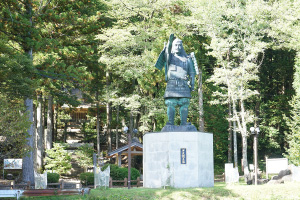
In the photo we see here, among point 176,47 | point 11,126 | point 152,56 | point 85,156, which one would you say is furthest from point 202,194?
point 85,156

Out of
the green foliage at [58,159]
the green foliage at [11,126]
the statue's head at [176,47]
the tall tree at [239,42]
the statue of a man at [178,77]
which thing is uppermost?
the tall tree at [239,42]

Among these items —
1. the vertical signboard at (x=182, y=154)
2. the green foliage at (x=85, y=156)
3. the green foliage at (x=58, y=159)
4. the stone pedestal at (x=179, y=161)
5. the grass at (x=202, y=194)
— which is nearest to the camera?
the grass at (x=202, y=194)

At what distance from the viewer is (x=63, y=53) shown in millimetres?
26547

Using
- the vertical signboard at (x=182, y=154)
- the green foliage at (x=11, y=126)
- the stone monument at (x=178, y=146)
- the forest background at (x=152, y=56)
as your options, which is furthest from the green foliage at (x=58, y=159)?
the vertical signboard at (x=182, y=154)

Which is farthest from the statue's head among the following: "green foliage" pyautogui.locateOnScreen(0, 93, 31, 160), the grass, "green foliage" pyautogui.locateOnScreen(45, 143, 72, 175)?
"green foliage" pyautogui.locateOnScreen(45, 143, 72, 175)

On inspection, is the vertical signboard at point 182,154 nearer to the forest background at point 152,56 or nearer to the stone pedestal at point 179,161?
the stone pedestal at point 179,161

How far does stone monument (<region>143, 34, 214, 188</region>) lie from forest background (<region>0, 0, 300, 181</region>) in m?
7.41

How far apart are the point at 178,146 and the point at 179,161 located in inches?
21.3

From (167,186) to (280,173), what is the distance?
30.0 ft

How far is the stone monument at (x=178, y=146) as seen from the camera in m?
15.4

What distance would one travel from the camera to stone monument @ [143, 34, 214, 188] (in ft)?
50.6

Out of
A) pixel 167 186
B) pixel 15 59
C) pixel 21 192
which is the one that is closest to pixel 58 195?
pixel 21 192

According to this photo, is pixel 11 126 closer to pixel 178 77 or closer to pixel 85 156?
pixel 178 77

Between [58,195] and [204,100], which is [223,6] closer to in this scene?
[204,100]
